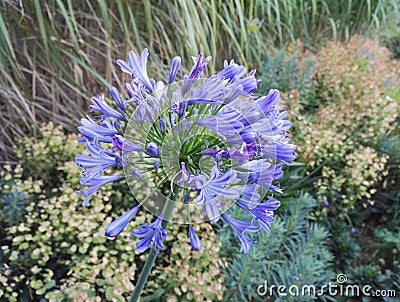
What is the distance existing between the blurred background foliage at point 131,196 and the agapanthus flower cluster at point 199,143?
32.4 inches

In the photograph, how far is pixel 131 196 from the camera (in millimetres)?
1933

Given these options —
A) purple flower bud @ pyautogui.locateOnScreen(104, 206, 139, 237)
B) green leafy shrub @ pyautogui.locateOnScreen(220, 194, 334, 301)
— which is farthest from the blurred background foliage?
purple flower bud @ pyautogui.locateOnScreen(104, 206, 139, 237)

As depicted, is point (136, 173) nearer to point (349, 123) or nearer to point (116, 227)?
point (116, 227)

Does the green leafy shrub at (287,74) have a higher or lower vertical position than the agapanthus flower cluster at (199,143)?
lower

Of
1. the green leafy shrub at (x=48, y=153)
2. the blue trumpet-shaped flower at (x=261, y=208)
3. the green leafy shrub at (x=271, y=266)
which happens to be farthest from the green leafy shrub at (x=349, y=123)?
the blue trumpet-shaped flower at (x=261, y=208)

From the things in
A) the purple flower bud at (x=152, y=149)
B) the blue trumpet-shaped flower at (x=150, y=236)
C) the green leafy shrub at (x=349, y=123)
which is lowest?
the green leafy shrub at (x=349, y=123)

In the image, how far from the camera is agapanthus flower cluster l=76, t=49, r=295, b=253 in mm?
650

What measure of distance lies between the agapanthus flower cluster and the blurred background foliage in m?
0.82

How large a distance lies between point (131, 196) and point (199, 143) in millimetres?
1306

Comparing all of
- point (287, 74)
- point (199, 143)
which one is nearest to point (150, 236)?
point (199, 143)

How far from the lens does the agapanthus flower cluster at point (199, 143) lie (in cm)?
65

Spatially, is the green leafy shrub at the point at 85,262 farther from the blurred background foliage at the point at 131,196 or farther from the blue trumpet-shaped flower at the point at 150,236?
the blue trumpet-shaped flower at the point at 150,236

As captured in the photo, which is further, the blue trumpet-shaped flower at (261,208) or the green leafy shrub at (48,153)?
the green leafy shrub at (48,153)

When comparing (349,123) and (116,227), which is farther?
(349,123)
